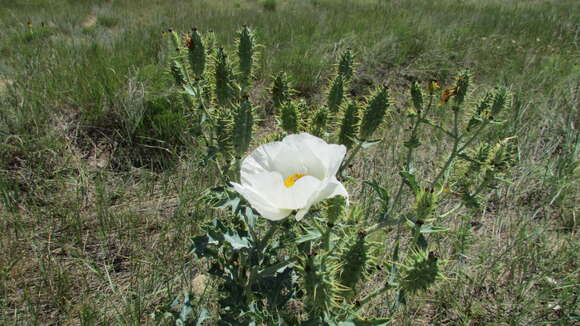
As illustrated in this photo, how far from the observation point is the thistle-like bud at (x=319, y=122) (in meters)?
1.06

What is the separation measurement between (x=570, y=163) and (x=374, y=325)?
83.8 inches

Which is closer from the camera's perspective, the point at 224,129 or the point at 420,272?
the point at 420,272

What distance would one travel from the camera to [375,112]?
1.04 metres

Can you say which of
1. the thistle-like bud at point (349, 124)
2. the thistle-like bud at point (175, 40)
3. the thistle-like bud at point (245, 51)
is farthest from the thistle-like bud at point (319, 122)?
the thistle-like bud at point (175, 40)

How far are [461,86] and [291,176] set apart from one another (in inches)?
29.9

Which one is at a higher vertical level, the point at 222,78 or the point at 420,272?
the point at 222,78

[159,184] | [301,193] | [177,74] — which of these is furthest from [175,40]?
[159,184]

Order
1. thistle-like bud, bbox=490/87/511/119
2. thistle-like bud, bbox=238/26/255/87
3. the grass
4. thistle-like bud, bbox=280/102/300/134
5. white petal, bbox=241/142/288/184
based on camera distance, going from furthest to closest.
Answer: the grass, thistle-like bud, bbox=490/87/511/119, thistle-like bud, bbox=238/26/255/87, thistle-like bud, bbox=280/102/300/134, white petal, bbox=241/142/288/184

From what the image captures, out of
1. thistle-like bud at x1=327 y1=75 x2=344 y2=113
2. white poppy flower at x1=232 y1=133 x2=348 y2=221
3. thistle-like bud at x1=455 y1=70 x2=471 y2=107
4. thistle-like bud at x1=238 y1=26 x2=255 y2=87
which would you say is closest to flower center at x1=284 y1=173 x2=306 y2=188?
white poppy flower at x1=232 y1=133 x2=348 y2=221

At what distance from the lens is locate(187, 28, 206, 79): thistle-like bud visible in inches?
42.4

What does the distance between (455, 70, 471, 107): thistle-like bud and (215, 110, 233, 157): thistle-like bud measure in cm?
82

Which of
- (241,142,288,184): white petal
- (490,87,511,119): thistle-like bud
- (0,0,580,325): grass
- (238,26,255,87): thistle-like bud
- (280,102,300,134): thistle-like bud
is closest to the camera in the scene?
(241,142,288,184): white petal

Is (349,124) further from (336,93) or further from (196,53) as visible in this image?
(196,53)

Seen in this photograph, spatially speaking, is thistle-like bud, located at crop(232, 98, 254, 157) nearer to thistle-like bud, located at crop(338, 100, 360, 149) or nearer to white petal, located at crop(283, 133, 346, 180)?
white petal, located at crop(283, 133, 346, 180)
